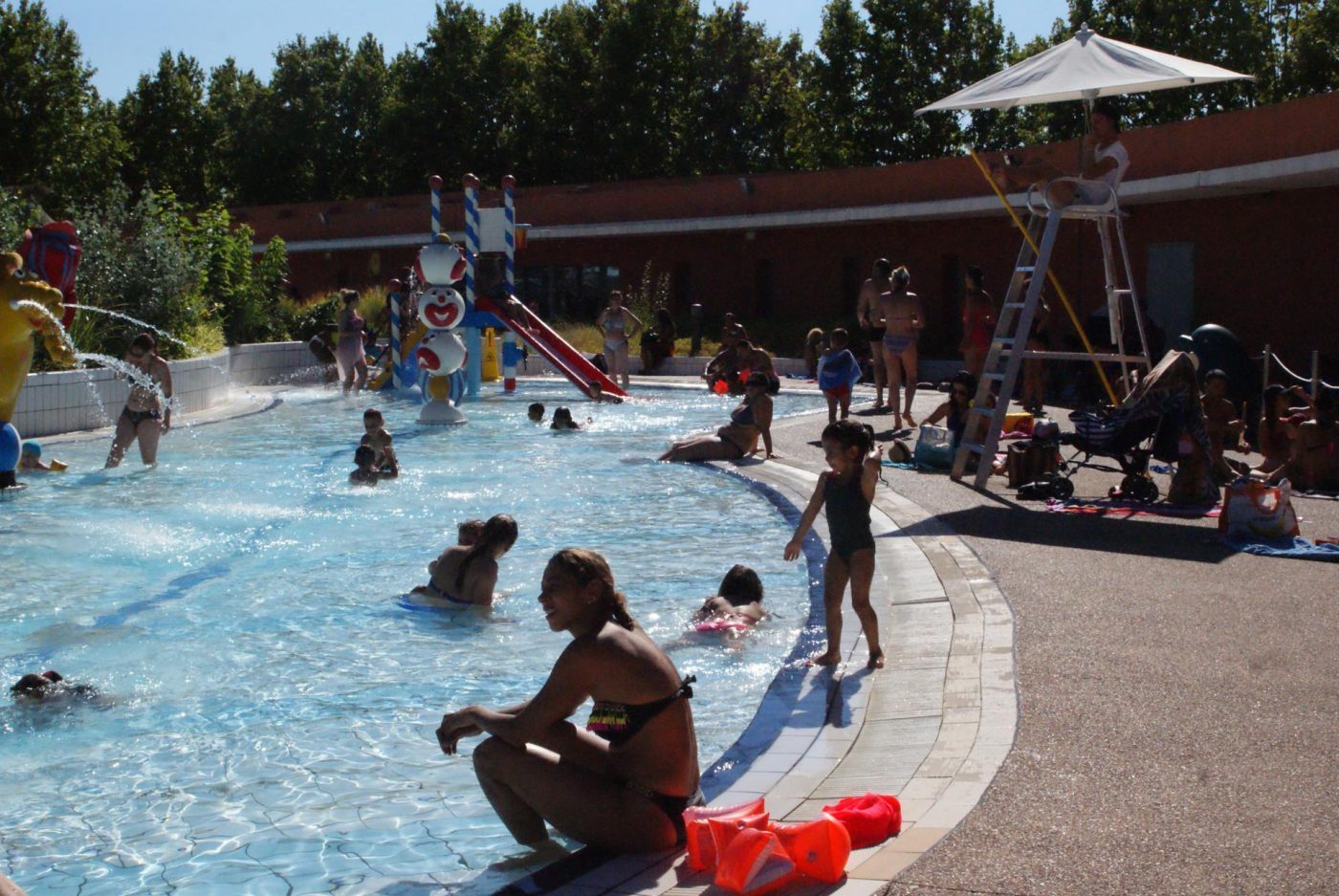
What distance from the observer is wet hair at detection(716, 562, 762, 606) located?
8.52m

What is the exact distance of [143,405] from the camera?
570 inches

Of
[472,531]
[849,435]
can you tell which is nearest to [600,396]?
[472,531]

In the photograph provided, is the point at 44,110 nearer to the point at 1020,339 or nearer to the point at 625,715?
the point at 1020,339

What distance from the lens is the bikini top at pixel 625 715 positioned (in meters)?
4.77

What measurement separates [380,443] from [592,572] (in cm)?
955

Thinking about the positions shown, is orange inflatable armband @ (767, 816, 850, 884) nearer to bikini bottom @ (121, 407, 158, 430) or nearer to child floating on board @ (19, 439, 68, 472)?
bikini bottom @ (121, 407, 158, 430)

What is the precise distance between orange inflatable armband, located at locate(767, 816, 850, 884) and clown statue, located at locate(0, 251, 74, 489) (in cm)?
1073

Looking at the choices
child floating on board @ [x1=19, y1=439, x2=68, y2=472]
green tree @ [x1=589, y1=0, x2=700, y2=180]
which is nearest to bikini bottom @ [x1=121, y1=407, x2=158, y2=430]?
child floating on board @ [x1=19, y1=439, x2=68, y2=472]

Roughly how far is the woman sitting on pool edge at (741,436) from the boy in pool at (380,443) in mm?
3105

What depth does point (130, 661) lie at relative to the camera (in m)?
8.02

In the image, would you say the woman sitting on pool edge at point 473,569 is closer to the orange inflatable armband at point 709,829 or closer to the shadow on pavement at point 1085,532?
the shadow on pavement at point 1085,532

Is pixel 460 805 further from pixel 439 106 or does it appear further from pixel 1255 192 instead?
pixel 439 106

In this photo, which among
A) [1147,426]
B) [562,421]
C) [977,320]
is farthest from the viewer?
[562,421]

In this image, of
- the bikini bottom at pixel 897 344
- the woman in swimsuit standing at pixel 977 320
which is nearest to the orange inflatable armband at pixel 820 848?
the bikini bottom at pixel 897 344
